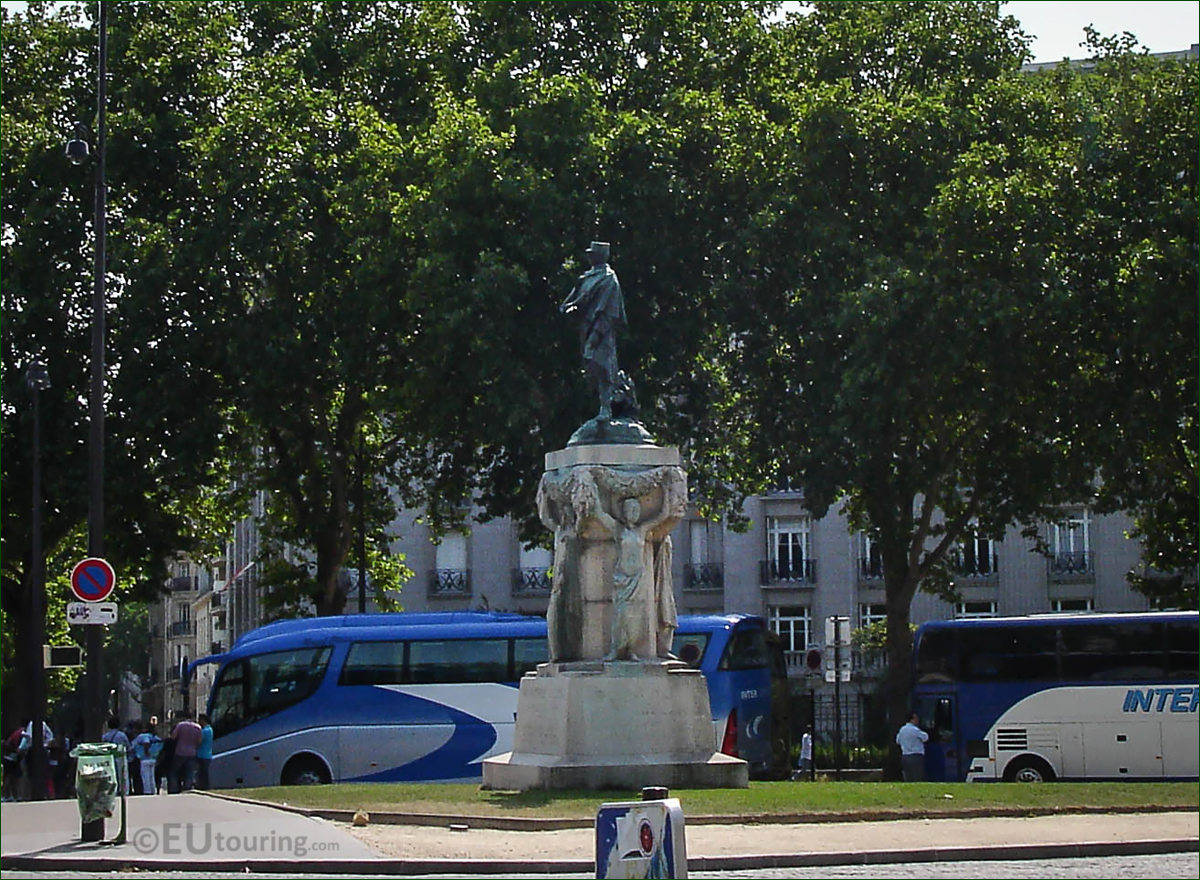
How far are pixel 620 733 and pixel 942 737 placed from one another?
1460cm

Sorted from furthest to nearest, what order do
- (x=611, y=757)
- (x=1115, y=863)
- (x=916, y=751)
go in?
(x=916, y=751) → (x=611, y=757) → (x=1115, y=863)

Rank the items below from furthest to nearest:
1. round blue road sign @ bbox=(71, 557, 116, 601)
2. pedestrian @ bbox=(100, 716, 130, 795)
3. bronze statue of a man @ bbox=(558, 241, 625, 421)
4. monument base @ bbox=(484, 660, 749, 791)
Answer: bronze statue of a man @ bbox=(558, 241, 625, 421), round blue road sign @ bbox=(71, 557, 116, 601), monument base @ bbox=(484, 660, 749, 791), pedestrian @ bbox=(100, 716, 130, 795)

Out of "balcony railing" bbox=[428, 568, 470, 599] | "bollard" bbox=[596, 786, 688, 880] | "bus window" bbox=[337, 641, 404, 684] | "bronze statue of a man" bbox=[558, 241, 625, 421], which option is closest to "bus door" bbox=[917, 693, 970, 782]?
"bus window" bbox=[337, 641, 404, 684]

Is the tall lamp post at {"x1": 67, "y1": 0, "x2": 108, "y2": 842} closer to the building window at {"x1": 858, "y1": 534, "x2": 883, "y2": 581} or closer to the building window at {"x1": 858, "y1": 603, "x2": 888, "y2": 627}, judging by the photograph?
the building window at {"x1": 858, "y1": 534, "x2": 883, "y2": 581}

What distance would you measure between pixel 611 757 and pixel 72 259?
1989cm

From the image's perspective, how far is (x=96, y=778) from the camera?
1599cm

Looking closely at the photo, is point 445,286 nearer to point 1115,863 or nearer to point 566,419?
point 566,419

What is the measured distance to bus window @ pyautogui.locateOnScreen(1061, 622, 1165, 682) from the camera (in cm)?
3212

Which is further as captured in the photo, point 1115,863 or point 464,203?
point 464,203

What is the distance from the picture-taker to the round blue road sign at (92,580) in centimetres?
2041

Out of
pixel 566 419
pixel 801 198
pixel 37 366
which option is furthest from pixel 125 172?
pixel 801 198

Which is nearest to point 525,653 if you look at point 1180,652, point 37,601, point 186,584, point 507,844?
point 37,601

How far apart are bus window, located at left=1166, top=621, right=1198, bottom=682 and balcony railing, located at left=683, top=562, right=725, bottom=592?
1029 inches

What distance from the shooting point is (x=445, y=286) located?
32.6m
